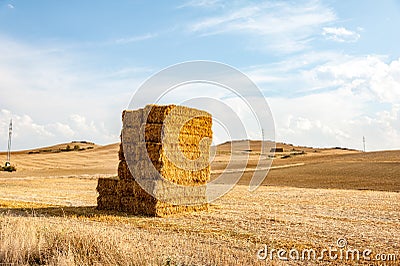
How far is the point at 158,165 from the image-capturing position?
12609 millimetres

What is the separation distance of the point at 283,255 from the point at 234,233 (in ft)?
6.97

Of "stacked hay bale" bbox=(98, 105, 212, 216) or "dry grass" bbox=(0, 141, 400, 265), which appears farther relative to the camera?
"stacked hay bale" bbox=(98, 105, 212, 216)

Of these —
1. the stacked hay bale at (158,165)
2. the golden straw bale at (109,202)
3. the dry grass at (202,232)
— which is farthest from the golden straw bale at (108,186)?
the dry grass at (202,232)

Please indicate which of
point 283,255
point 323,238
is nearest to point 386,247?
point 323,238

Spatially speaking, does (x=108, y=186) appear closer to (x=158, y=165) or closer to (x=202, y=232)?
(x=158, y=165)

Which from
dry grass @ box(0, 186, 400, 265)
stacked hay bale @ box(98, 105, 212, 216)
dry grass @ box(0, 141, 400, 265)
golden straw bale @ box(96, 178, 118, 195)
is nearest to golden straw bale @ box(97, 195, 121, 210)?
stacked hay bale @ box(98, 105, 212, 216)

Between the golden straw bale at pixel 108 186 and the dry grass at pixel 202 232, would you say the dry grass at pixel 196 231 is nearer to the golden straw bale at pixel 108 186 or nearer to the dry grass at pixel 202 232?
the dry grass at pixel 202 232

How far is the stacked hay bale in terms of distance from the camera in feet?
41.4

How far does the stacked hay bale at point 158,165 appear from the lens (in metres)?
12.6

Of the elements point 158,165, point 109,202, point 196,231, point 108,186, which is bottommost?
point 196,231

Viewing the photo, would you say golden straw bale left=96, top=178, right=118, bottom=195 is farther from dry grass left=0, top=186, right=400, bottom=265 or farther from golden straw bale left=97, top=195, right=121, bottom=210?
dry grass left=0, top=186, right=400, bottom=265

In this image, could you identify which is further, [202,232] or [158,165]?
[158,165]

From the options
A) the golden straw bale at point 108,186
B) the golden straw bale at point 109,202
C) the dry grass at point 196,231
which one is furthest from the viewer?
the golden straw bale at point 108,186

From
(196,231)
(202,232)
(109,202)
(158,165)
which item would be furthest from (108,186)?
(202,232)
